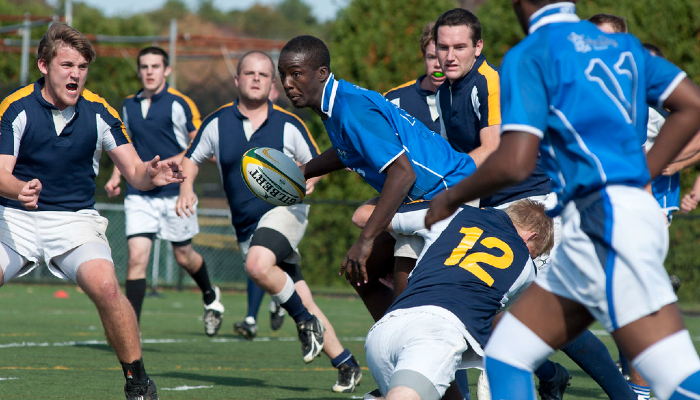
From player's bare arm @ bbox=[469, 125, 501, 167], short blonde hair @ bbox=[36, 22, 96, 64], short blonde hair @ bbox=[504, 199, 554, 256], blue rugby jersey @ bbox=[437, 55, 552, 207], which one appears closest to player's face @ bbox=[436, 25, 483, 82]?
blue rugby jersey @ bbox=[437, 55, 552, 207]

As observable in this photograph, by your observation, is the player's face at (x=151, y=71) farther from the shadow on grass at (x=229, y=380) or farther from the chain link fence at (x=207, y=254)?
the chain link fence at (x=207, y=254)

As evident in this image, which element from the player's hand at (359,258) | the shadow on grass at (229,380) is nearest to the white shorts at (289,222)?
the shadow on grass at (229,380)

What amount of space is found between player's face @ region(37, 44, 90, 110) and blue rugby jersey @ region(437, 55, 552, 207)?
7.05 ft

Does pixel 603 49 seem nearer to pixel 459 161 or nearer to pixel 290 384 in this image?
pixel 459 161

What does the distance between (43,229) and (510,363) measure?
3121 mm

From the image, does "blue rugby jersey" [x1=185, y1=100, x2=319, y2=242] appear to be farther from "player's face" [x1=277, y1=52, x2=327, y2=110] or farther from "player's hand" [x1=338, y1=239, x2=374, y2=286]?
"player's hand" [x1=338, y1=239, x2=374, y2=286]

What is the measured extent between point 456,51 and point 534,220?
4.93 feet

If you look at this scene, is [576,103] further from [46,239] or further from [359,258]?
[46,239]

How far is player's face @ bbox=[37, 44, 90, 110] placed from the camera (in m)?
4.98

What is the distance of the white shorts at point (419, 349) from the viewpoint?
11.0ft

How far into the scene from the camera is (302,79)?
4.40 meters

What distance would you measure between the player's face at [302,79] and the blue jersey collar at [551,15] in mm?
1578

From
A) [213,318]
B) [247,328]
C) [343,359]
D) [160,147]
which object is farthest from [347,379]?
Result: [160,147]

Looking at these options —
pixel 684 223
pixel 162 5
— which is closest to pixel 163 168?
pixel 684 223
